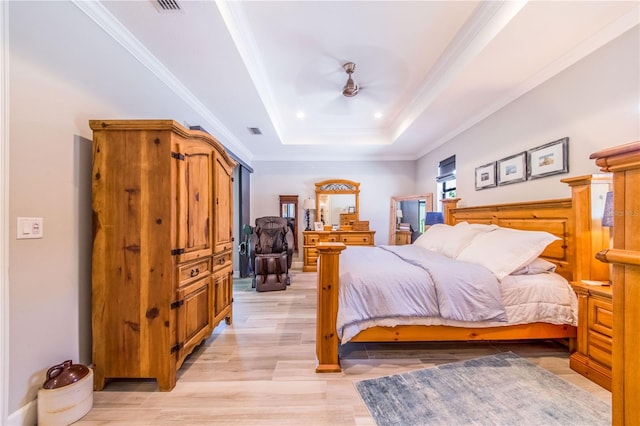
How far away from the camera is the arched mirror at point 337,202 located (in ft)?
17.7

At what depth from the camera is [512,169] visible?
2723 millimetres

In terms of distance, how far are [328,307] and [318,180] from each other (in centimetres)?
392

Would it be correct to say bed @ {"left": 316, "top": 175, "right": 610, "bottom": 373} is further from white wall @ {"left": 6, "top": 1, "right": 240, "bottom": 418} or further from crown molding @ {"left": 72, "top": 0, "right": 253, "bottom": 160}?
crown molding @ {"left": 72, "top": 0, "right": 253, "bottom": 160}

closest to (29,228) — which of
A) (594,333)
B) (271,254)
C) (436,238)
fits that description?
(271,254)

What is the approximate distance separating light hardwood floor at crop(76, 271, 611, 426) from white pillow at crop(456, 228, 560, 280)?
0.75m

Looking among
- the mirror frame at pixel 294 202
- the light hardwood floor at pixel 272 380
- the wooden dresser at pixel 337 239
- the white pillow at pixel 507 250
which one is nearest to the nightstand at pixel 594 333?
the light hardwood floor at pixel 272 380

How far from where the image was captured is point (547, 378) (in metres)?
1.70

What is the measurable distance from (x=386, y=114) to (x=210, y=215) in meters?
3.16

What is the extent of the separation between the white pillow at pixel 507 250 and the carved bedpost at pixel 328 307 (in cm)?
127

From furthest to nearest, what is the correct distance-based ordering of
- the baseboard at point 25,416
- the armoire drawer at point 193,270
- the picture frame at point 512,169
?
1. the picture frame at point 512,169
2. the armoire drawer at point 193,270
3. the baseboard at point 25,416

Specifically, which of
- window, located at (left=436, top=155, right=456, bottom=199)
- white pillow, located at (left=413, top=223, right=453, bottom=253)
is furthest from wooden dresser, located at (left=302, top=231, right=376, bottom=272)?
white pillow, located at (left=413, top=223, right=453, bottom=253)

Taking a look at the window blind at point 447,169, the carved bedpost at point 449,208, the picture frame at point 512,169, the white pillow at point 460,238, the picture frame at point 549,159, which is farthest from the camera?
the window blind at point 447,169

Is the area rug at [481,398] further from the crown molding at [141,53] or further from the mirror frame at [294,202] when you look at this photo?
the mirror frame at [294,202]

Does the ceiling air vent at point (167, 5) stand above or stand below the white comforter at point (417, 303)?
above
